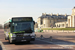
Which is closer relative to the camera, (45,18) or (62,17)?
(45,18)

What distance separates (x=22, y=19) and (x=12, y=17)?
3.38ft

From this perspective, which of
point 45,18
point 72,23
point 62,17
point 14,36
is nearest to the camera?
point 14,36

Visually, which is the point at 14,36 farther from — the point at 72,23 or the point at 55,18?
the point at 55,18

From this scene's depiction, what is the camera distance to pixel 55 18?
138 m

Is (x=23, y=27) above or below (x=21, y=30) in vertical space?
above

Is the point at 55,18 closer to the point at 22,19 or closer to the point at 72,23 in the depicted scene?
the point at 72,23

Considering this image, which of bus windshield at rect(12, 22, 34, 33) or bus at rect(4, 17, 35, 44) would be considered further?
bus windshield at rect(12, 22, 34, 33)

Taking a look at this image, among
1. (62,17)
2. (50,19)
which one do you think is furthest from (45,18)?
(62,17)

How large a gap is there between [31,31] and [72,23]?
246 feet

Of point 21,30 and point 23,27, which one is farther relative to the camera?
point 23,27

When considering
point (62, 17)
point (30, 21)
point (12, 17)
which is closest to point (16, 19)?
point (12, 17)

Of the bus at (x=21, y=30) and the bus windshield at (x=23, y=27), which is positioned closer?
the bus at (x=21, y=30)

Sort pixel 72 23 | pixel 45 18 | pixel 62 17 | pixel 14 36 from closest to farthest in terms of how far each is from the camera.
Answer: pixel 14 36
pixel 72 23
pixel 45 18
pixel 62 17

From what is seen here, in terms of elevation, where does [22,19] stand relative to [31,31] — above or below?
above
